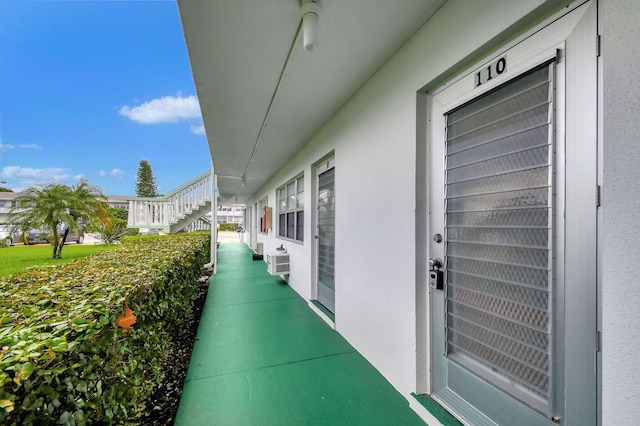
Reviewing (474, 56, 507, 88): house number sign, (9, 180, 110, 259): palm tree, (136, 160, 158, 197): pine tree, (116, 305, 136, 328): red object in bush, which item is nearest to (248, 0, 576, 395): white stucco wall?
(474, 56, 507, 88): house number sign

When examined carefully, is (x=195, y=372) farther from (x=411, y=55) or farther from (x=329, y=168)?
(x=411, y=55)

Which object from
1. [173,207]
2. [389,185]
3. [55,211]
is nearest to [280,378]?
[389,185]

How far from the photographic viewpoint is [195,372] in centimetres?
243

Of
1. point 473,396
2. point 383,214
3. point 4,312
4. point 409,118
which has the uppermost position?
point 409,118

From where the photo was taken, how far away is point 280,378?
234 cm

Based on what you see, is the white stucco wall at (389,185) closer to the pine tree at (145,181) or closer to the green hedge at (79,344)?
the green hedge at (79,344)

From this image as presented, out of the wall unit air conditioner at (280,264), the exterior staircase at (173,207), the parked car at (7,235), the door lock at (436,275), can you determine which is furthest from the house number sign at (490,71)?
the parked car at (7,235)

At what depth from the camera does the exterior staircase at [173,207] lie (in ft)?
25.3

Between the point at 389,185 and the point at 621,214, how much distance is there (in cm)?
145

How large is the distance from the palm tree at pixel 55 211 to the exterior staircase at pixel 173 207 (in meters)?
2.57

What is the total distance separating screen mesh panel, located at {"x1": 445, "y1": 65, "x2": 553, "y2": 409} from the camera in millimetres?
1274

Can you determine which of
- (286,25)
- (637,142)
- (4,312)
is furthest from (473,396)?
(286,25)

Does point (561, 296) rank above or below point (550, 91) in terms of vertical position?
below

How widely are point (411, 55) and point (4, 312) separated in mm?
2960
